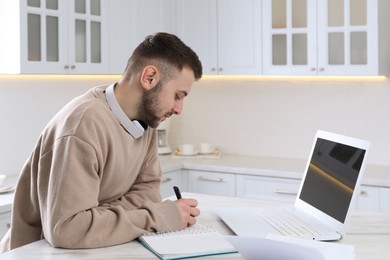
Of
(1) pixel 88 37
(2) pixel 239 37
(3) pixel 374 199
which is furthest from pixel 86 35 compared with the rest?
(3) pixel 374 199

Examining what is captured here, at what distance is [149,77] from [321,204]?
750mm

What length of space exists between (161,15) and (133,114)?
2.56 metres

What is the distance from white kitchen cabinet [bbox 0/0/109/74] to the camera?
11.5ft

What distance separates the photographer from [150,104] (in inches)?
81.0

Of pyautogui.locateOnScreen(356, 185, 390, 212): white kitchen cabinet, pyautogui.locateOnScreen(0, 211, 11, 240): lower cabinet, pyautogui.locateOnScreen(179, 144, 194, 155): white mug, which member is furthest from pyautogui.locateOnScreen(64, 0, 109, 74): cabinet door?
pyautogui.locateOnScreen(356, 185, 390, 212): white kitchen cabinet

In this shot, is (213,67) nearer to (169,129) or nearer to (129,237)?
(169,129)

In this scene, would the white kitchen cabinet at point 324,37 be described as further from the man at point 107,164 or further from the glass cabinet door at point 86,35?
the man at point 107,164

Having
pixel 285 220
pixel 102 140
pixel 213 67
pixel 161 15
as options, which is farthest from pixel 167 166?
pixel 102 140

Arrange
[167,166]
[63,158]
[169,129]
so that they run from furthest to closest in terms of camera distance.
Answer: [169,129] < [167,166] < [63,158]

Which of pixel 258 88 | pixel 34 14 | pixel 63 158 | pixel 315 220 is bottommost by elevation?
pixel 315 220

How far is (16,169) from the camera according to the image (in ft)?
13.1

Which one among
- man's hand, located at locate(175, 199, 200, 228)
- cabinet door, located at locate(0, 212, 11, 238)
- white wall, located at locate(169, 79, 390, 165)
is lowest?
cabinet door, located at locate(0, 212, 11, 238)

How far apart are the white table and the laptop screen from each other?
0.33 feet

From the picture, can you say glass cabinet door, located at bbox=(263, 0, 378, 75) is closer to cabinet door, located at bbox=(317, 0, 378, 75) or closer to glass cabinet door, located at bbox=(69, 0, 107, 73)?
cabinet door, located at bbox=(317, 0, 378, 75)
